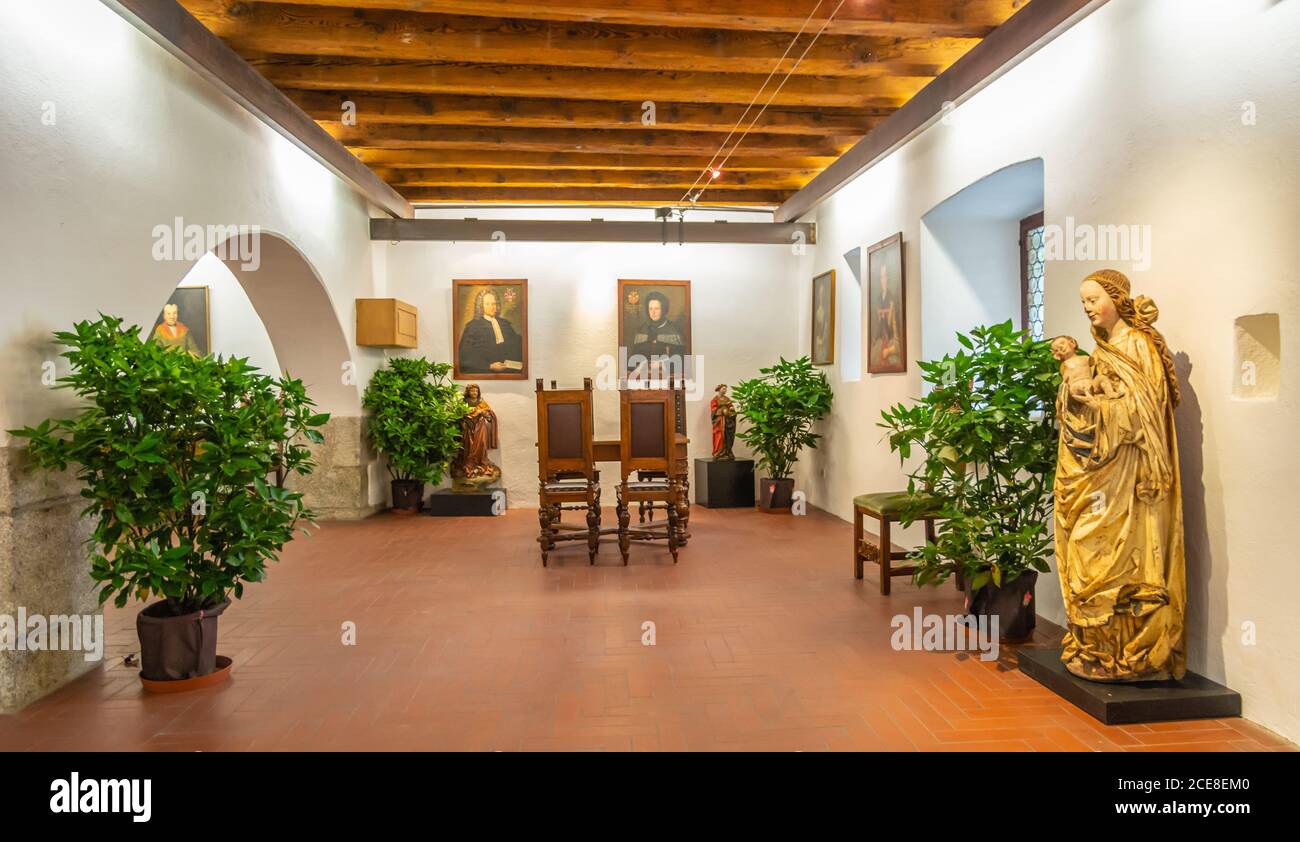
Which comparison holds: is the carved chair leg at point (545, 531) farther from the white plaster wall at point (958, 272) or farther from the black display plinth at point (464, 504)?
the white plaster wall at point (958, 272)

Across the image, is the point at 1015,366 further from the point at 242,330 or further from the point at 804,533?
the point at 242,330

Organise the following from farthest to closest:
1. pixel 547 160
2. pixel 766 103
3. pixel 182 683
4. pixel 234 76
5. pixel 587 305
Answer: pixel 587 305, pixel 547 160, pixel 766 103, pixel 234 76, pixel 182 683

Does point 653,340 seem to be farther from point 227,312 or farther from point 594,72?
point 227,312

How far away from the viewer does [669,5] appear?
14.6ft

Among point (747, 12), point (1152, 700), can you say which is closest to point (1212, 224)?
point (1152, 700)

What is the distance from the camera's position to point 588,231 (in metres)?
8.58

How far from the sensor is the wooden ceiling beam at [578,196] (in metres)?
8.66

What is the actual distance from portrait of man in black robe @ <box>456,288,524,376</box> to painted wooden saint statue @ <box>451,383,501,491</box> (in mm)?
589

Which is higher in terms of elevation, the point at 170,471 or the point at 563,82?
the point at 563,82

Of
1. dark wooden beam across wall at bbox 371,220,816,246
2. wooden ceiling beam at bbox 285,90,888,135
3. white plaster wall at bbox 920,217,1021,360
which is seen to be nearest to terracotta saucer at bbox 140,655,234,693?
wooden ceiling beam at bbox 285,90,888,135

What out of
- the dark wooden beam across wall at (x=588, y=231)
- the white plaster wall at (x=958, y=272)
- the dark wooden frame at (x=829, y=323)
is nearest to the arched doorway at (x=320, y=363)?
the dark wooden beam across wall at (x=588, y=231)

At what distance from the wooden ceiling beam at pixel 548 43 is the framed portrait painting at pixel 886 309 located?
58.7 inches

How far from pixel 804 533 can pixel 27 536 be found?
5363 mm

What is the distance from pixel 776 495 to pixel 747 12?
4.79 metres
